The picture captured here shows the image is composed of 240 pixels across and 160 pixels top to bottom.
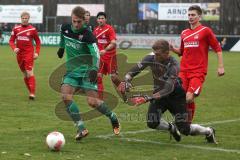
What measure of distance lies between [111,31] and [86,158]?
7.20 meters

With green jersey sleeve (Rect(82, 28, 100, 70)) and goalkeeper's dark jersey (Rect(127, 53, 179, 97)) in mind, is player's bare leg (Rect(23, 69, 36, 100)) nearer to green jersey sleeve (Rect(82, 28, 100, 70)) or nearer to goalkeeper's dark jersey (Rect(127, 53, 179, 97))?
green jersey sleeve (Rect(82, 28, 100, 70))

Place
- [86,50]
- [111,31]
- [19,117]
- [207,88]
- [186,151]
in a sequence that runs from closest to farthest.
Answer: [186,151] → [86,50] → [19,117] → [111,31] → [207,88]

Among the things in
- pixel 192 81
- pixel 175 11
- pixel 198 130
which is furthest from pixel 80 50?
pixel 175 11

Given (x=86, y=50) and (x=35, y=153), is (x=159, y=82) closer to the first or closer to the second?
(x=86, y=50)

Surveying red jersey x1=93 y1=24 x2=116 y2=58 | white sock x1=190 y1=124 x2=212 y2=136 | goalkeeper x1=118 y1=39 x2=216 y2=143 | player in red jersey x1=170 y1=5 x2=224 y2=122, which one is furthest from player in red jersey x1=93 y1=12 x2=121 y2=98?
white sock x1=190 y1=124 x2=212 y2=136

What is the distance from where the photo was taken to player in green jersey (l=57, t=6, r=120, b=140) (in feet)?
A: 30.2

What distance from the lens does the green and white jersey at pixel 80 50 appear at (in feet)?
30.3

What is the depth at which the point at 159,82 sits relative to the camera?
8.98 meters

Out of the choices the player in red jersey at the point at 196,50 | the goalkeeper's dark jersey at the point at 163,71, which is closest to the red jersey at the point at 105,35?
the player in red jersey at the point at 196,50

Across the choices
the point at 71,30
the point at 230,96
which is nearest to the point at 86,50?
the point at 71,30

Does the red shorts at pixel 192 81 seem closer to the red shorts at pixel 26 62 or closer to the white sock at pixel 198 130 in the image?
the white sock at pixel 198 130

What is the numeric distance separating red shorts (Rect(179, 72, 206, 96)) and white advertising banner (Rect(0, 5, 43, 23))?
49.2m

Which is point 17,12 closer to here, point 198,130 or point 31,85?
point 31,85

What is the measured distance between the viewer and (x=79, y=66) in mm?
9422
